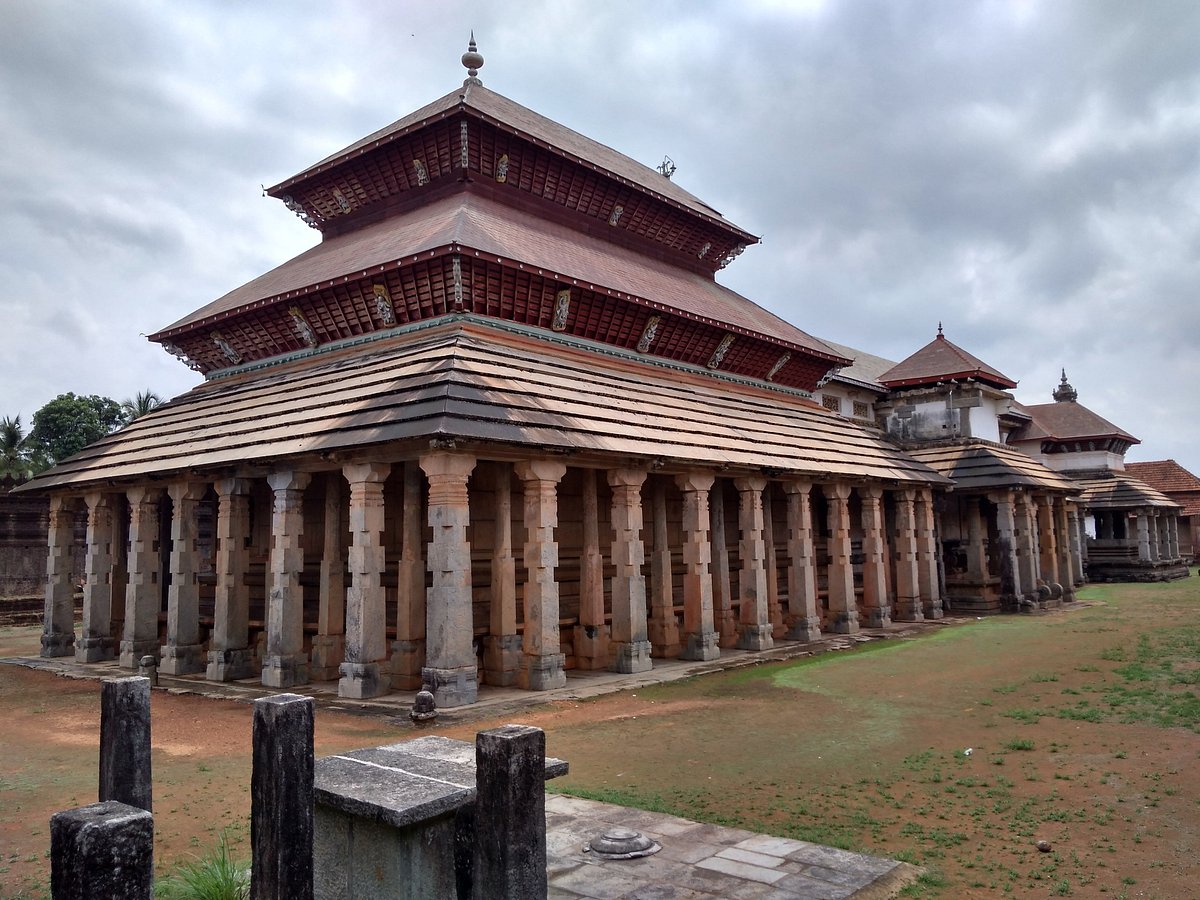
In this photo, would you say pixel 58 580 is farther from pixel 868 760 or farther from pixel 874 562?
pixel 874 562

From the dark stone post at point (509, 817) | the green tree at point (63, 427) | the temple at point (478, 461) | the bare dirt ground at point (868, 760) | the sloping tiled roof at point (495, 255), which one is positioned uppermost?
the green tree at point (63, 427)

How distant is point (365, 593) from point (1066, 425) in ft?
116

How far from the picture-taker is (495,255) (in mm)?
12344

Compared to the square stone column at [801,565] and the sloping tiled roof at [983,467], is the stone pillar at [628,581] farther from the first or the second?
the sloping tiled roof at [983,467]

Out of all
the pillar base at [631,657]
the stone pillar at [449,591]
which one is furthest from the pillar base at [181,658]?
the pillar base at [631,657]

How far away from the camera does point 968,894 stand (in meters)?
4.50

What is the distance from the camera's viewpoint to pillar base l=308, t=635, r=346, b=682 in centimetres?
1208

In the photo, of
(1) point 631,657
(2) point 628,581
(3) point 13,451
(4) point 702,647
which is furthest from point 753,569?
(3) point 13,451

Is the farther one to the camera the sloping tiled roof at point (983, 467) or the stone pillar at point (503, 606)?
the sloping tiled roof at point (983, 467)

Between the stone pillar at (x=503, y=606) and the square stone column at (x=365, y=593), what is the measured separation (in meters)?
1.50

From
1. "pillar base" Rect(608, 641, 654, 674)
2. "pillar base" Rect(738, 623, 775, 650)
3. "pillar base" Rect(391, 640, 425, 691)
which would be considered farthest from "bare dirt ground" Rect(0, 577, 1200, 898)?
"pillar base" Rect(738, 623, 775, 650)

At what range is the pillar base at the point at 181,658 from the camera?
1327cm

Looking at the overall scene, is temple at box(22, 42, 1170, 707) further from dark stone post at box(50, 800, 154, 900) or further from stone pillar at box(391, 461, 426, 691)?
dark stone post at box(50, 800, 154, 900)

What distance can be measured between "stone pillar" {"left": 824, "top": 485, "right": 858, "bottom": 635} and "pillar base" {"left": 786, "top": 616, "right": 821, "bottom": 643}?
4.12 feet
